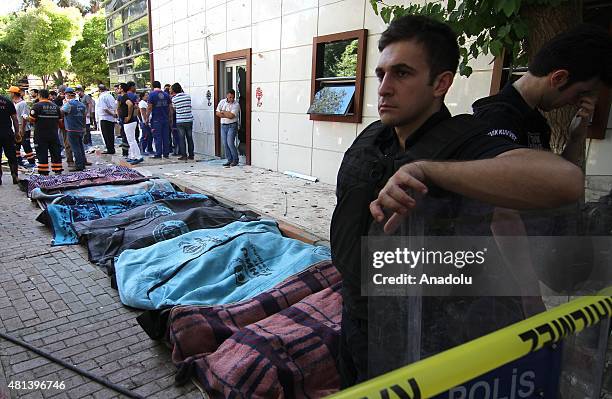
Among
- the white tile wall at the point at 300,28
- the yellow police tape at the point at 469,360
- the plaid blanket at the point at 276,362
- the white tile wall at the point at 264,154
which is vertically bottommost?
the plaid blanket at the point at 276,362

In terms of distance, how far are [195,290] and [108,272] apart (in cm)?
120

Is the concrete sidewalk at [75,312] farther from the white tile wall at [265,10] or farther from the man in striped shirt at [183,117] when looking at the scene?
the man in striped shirt at [183,117]

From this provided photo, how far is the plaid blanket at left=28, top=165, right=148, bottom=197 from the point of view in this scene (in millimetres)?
6555

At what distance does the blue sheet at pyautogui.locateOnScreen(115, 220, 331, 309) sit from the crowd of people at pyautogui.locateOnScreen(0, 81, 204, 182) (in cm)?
544

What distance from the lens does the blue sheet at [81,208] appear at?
16.0 feet

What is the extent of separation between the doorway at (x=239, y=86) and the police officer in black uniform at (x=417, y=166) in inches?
304

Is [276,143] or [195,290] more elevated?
[276,143]

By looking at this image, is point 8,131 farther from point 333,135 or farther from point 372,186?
point 372,186

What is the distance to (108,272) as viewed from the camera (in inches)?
152

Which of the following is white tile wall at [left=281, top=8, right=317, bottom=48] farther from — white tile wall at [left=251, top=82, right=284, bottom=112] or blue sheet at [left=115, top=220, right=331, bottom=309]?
blue sheet at [left=115, top=220, right=331, bottom=309]

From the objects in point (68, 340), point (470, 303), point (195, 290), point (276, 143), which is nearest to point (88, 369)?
point (68, 340)

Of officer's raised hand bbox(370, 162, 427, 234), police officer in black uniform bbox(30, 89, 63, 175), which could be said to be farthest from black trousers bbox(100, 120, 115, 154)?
officer's raised hand bbox(370, 162, 427, 234)

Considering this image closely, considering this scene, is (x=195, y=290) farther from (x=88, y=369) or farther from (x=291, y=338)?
(x=291, y=338)

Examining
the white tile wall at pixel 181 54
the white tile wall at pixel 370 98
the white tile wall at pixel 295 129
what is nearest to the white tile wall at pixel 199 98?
the white tile wall at pixel 181 54
